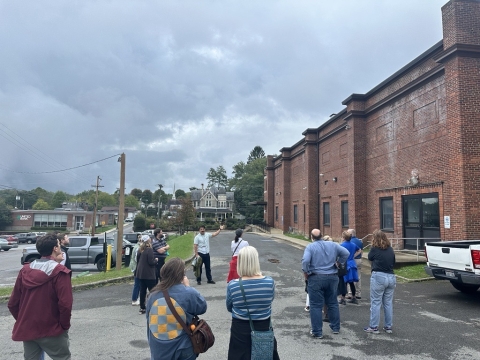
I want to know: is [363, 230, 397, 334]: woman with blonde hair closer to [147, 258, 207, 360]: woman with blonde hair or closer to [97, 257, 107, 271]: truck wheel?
[147, 258, 207, 360]: woman with blonde hair

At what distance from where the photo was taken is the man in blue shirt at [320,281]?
18.2ft

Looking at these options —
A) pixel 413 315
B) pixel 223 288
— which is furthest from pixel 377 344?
pixel 223 288

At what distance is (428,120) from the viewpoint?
576 inches

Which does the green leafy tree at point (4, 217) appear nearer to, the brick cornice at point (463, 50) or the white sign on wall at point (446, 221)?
the white sign on wall at point (446, 221)

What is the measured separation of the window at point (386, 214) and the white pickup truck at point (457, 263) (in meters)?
8.77

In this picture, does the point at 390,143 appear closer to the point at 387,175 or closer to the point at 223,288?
the point at 387,175

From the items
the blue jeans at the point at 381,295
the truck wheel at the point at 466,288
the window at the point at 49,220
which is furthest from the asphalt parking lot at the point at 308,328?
the window at the point at 49,220

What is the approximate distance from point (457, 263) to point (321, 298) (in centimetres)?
403

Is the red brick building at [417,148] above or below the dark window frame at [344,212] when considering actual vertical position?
above

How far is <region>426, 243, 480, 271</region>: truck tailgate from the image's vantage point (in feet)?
23.9

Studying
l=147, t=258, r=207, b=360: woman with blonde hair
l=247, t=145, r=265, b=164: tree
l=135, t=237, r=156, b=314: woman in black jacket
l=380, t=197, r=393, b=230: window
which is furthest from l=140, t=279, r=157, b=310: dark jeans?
l=247, t=145, r=265, b=164: tree

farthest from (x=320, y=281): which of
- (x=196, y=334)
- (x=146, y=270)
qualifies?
(x=146, y=270)

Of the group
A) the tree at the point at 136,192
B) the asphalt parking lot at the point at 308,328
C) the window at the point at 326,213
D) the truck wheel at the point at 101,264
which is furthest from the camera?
the tree at the point at 136,192

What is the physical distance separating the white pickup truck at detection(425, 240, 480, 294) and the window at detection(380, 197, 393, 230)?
28.8 feet
